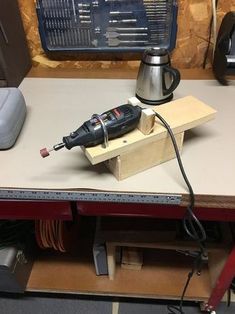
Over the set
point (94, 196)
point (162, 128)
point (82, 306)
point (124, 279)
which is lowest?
point (82, 306)

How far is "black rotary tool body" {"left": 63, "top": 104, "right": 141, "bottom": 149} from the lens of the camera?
0.60 meters

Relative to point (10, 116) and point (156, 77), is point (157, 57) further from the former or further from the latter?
point (10, 116)

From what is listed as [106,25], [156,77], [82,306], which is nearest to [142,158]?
[156,77]

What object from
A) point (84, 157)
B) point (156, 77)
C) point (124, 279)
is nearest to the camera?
point (84, 157)

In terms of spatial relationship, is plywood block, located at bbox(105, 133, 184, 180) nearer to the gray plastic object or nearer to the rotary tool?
the rotary tool

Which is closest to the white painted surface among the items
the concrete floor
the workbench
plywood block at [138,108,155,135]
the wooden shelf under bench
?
the workbench

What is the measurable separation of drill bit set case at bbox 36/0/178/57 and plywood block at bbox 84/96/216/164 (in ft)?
1.28

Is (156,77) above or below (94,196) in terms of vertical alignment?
above

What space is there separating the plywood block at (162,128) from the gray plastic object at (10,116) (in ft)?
0.75

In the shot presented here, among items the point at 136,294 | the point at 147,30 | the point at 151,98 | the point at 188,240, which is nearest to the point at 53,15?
the point at 147,30

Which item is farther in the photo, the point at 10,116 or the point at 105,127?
the point at 10,116

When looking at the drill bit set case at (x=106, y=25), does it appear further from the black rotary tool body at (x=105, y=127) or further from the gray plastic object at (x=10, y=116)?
the black rotary tool body at (x=105, y=127)

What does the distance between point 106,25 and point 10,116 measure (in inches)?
20.1

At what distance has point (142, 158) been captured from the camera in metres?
0.67
